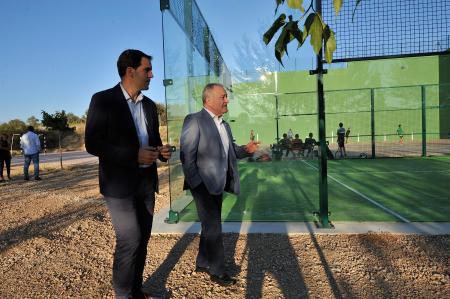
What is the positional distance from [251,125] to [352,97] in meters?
11.7

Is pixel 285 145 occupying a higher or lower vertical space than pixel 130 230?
higher

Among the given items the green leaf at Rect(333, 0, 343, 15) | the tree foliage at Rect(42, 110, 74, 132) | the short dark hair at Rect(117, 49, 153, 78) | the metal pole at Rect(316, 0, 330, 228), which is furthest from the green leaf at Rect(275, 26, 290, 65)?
the tree foliage at Rect(42, 110, 74, 132)

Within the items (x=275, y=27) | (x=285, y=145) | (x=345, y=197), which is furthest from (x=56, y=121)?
(x=275, y=27)

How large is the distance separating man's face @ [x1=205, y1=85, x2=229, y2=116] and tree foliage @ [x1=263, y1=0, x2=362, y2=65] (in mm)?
1909

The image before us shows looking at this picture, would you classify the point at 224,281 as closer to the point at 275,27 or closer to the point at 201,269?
the point at 201,269

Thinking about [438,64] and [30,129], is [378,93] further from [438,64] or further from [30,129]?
[30,129]

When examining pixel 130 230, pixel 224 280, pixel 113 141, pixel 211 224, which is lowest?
pixel 224 280

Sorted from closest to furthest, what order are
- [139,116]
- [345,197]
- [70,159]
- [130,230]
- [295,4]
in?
[295,4]
[130,230]
[139,116]
[345,197]
[70,159]

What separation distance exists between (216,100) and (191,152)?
546 millimetres

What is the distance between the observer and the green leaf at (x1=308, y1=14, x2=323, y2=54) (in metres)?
1.52

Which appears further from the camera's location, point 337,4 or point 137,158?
point 137,158

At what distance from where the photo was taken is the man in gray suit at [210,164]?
3.64 m

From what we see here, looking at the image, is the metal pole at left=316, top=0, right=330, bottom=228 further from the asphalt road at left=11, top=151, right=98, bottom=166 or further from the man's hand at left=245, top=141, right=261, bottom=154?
the asphalt road at left=11, top=151, right=98, bottom=166

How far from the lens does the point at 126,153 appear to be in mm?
2754
